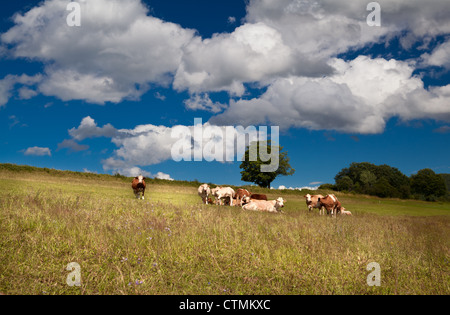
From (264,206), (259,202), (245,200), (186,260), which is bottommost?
(186,260)

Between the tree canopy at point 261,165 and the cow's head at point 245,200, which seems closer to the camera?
the cow's head at point 245,200

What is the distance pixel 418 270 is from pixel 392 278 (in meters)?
1.49

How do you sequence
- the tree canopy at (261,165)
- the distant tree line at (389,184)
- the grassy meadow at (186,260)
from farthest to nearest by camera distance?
the distant tree line at (389,184) < the tree canopy at (261,165) < the grassy meadow at (186,260)

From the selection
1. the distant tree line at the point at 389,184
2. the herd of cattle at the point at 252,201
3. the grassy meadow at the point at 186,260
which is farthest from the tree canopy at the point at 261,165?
the grassy meadow at the point at 186,260

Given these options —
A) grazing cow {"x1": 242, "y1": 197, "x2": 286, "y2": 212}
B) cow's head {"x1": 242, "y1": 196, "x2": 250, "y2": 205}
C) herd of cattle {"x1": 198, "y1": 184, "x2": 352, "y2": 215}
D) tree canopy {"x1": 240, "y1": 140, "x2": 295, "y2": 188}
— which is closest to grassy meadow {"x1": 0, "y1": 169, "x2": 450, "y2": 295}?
grazing cow {"x1": 242, "y1": 197, "x2": 286, "y2": 212}

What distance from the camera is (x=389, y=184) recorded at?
108312 millimetres

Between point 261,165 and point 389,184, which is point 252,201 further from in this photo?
point 389,184

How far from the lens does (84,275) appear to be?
6.34m

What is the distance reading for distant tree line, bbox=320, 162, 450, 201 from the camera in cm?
9575

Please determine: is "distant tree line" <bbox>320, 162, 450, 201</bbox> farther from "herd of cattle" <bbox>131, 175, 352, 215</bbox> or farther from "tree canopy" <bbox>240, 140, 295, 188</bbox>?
"herd of cattle" <bbox>131, 175, 352, 215</bbox>

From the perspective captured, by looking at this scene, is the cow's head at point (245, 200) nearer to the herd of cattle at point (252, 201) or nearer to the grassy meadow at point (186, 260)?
the herd of cattle at point (252, 201)

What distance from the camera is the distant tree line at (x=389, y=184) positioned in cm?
9575

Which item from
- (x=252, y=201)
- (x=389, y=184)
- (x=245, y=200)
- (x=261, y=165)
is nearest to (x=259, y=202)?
(x=252, y=201)

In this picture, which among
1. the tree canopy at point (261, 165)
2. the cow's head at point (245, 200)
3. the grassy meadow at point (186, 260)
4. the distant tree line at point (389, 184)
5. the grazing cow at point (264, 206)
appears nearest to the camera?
the grassy meadow at point (186, 260)
